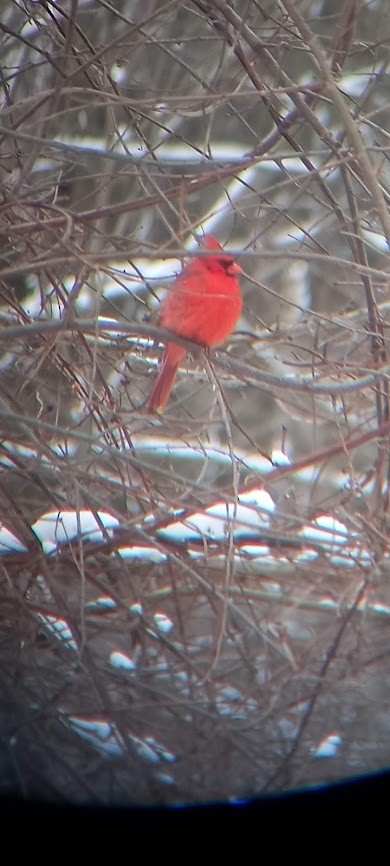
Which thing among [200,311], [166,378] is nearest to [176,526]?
[166,378]

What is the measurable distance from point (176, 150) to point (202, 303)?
1899mm

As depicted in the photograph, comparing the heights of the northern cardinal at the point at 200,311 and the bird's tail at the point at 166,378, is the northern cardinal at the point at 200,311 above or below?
above

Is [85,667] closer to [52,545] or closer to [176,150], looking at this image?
[52,545]

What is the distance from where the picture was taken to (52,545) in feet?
9.90

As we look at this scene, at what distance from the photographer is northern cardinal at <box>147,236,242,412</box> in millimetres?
3224

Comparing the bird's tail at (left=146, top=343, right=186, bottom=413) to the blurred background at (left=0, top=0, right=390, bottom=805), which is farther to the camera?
the bird's tail at (left=146, top=343, right=186, bottom=413)

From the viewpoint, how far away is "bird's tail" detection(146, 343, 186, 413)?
3322 mm

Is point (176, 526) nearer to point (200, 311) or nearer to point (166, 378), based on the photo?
point (166, 378)

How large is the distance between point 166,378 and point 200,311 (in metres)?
0.26

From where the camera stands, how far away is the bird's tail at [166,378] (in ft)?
10.9

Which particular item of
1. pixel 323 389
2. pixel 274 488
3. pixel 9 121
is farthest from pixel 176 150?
pixel 323 389

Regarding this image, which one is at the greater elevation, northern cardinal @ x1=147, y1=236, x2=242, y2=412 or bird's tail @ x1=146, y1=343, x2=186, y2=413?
northern cardinal @ x1=147, y1=236, x2=242, y2=412

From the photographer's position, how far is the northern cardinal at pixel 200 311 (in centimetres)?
322

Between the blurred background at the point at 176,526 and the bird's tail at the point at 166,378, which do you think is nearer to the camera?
the blurred background at the point at 176,526
